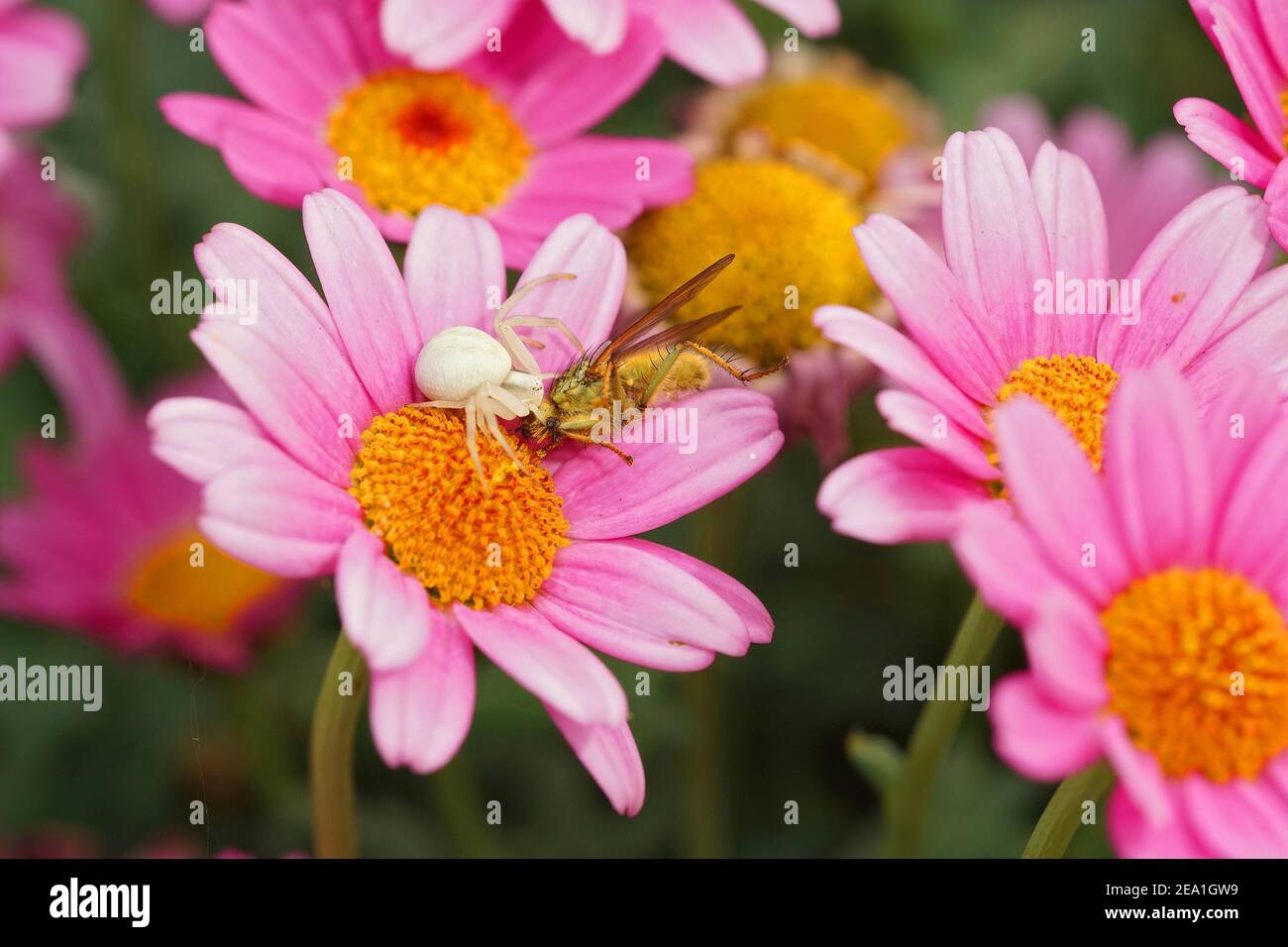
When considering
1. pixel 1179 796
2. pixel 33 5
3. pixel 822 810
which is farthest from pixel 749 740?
pixel 33 5

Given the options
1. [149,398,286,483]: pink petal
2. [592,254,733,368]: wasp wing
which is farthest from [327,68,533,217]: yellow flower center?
[149,398,286,483]: pink petal

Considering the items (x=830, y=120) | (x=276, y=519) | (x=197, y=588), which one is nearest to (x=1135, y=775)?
(x=276, y=519)

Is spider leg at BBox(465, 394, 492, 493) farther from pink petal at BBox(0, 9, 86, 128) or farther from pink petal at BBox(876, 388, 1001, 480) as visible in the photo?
pink petal at BBox(0, 9, 86, 128)

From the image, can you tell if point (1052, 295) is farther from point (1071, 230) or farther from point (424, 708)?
point (424, 708)

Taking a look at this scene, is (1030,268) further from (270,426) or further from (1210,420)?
(270,426)

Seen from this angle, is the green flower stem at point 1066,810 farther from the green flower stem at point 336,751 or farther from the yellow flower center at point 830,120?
the yellow flower center at point 830,120

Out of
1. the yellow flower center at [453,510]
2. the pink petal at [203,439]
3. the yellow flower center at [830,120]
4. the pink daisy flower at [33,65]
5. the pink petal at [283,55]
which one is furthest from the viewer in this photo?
the yellow flower center at [830,120]

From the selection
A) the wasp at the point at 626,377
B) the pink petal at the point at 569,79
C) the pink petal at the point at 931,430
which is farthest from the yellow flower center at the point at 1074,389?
the pink petal at the point at 569,79
